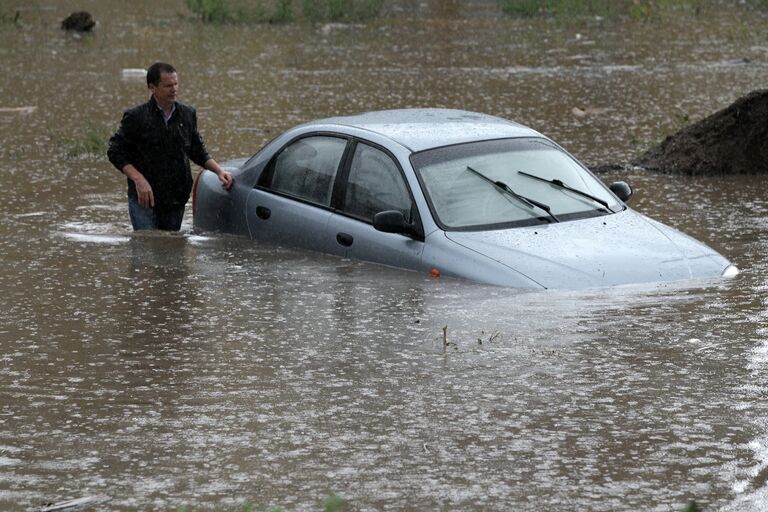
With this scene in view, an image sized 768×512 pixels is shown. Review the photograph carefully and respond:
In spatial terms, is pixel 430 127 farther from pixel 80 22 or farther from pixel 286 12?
pixel 286 12

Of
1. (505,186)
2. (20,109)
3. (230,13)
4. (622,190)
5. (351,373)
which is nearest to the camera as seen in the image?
(351,373)

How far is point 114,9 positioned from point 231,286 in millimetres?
27749

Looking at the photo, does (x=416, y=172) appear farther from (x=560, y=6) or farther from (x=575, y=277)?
(x=560, y=6)

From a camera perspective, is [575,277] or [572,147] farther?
[572,147]

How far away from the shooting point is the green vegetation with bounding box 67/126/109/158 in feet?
51.8

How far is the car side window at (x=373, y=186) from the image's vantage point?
9.64m

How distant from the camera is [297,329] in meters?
8.39

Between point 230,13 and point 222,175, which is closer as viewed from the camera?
point 222,175

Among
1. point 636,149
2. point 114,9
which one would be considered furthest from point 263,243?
point 114,9

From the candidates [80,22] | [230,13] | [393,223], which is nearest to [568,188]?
[393,223]

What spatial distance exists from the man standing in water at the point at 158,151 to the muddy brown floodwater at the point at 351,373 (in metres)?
0.32

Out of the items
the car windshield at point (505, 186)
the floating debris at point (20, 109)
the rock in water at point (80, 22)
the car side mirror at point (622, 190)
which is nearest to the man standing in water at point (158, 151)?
the car windshield at point (505, 186)

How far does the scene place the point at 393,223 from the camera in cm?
927

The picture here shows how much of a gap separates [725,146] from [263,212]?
19.2ft
